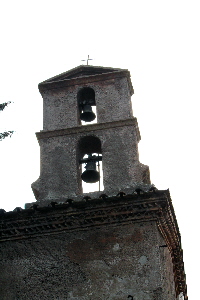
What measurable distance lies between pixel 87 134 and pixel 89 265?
10.4 ft

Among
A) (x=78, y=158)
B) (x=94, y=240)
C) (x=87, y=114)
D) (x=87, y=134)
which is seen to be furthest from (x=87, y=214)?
(x=87, y=114)

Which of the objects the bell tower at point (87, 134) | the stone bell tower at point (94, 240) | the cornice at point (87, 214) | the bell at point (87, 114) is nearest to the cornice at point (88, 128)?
the bell tower at point (87, 134)

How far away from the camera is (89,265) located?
10.1 meters

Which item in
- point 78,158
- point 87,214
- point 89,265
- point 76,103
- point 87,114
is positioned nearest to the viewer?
point 89,265

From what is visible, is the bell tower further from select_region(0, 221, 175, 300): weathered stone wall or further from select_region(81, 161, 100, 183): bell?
select_region(0, 221, 175, 300): weathered stone wall

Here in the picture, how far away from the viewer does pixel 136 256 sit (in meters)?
10.0

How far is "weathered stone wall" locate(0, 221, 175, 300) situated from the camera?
9797 mm

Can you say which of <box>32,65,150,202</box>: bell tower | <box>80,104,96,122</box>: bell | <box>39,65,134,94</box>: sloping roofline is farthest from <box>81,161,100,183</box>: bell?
<box>39,65,134,94</box>: sloping roofline

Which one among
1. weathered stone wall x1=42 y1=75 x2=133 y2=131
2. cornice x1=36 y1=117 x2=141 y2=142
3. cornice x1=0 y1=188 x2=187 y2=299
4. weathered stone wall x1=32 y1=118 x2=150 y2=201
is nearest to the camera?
cornice x1=0 y1=188 x2=187 y2=299

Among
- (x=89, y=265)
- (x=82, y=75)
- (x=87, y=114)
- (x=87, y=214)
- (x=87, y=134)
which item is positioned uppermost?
(x=82, y=75)

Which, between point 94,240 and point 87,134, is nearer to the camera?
point 94,240

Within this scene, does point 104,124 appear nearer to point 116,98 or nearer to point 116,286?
point 116,98

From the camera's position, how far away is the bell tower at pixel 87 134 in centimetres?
1155

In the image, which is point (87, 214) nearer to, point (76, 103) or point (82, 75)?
point (76, 103)
